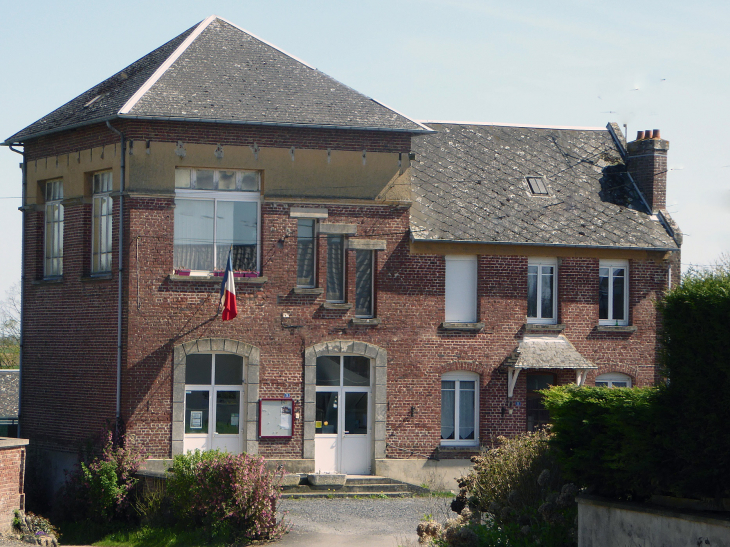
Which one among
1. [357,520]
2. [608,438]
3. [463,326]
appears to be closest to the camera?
[608,438]

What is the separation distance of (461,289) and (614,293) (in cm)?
389

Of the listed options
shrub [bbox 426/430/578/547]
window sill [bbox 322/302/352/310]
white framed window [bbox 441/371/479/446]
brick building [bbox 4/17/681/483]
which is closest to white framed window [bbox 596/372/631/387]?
brick building [bbox 4/17/681/483]

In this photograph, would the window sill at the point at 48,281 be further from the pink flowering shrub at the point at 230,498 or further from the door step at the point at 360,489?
the pink flowering shrub at the point at 230,498

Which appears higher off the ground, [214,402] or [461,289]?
[461,289]

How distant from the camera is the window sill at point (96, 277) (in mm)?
19648

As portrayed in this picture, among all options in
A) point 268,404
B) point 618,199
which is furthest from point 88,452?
point 618,199

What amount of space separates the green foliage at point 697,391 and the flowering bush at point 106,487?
1124 centimetres

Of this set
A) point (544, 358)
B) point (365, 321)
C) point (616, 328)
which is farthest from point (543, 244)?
point (365, 321)

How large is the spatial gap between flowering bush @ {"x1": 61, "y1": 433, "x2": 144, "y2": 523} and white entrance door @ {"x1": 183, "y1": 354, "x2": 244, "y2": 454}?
142cm

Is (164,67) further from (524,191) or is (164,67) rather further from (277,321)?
(524,191)

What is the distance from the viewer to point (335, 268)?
2041 cm

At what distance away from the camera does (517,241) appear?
21031mm

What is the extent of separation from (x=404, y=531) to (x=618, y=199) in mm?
11103

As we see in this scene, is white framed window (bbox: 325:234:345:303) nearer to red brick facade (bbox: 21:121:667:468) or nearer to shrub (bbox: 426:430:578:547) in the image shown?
red brick facade (bbox: 21:121:667:468)
